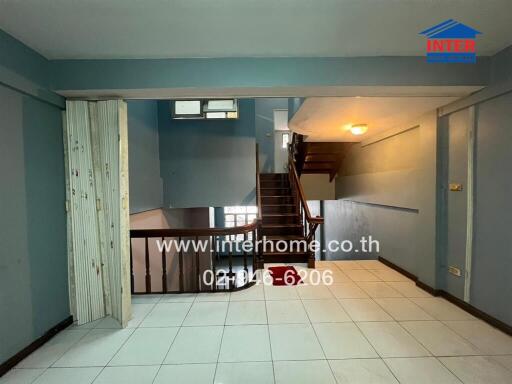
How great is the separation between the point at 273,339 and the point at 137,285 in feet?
9.69

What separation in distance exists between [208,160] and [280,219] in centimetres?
203

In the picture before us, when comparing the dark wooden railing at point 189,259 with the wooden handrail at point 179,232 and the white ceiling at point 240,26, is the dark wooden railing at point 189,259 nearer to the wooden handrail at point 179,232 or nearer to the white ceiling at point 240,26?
the wooden handrail at point 179,232

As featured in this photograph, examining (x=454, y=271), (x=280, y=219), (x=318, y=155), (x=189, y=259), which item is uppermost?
(x=318, y=155)

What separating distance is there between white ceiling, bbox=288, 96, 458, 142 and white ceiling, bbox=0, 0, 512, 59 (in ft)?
1.77

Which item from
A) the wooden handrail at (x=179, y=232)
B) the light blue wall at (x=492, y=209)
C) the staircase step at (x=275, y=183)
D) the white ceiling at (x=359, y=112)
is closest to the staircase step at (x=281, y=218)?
the staircase step at (x=275, y=183)

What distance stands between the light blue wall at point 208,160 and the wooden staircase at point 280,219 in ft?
1.93

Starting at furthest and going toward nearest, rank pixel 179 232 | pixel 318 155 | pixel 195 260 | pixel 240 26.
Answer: pixel 318 155, pixel 195 260, pixel 179 232, pixel 240 26

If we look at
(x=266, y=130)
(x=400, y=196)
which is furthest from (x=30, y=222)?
(x=266, y=130)

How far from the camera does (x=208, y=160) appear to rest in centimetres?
516

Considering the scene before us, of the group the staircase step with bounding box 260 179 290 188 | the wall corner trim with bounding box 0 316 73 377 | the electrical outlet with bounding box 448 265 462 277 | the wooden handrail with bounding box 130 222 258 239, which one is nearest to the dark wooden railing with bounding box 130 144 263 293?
the wooden handrail with bounding box 130 222 258 239

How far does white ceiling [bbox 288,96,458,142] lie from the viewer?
256 centimetres

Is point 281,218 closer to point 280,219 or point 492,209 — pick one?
point 280,219

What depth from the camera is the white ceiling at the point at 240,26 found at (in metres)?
1.50

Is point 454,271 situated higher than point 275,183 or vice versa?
point 275,183
